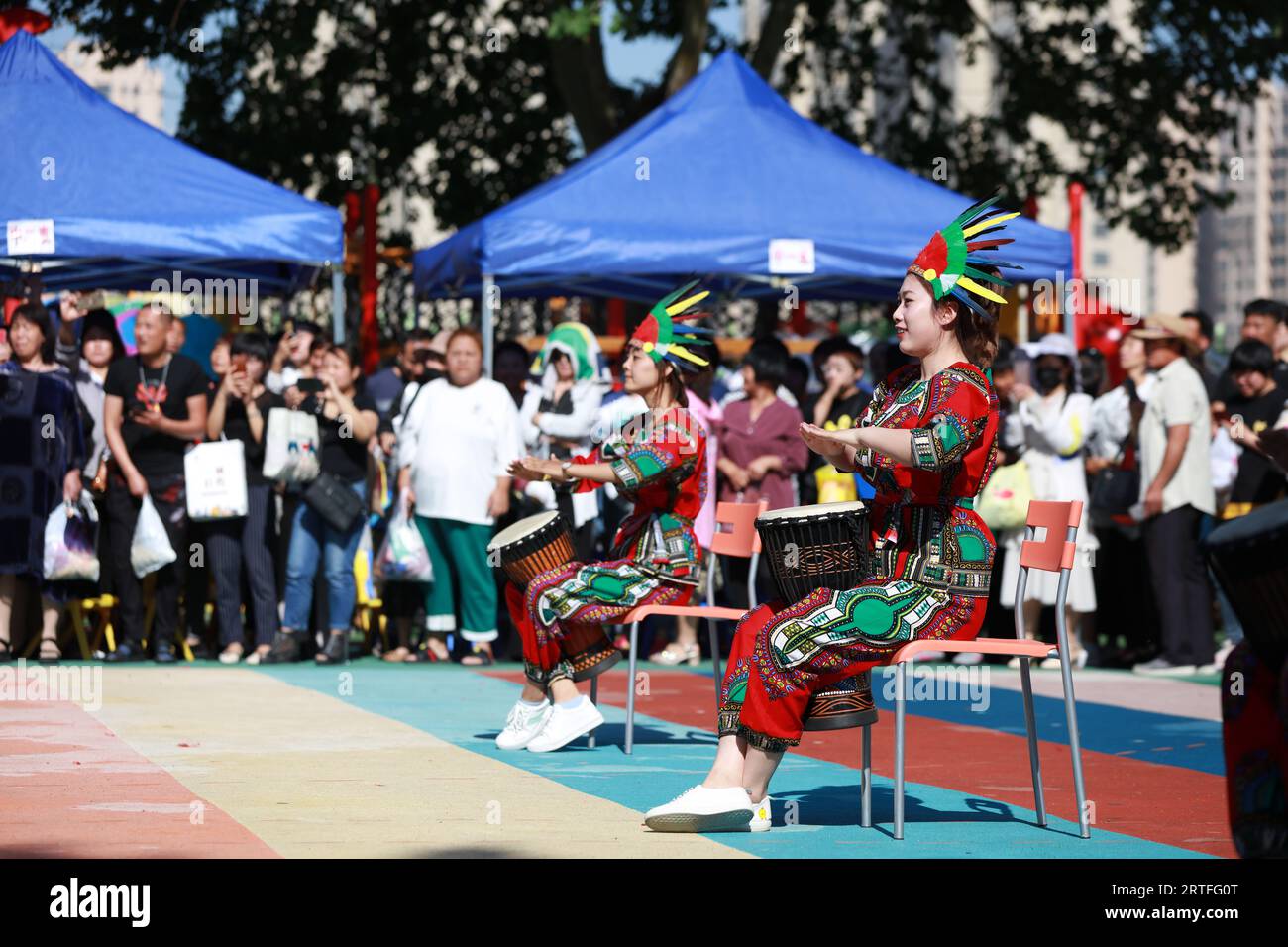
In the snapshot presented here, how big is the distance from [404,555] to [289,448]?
982 mm

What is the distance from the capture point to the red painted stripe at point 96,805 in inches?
226

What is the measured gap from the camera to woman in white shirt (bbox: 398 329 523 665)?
1233cm

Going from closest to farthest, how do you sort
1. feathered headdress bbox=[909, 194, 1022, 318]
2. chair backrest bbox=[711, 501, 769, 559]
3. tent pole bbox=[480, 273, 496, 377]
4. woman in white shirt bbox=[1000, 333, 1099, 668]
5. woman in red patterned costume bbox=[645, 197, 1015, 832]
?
woman in red patterned costume bbox=[645, 197, 1015, 832] → feathered headdress bbox=[909, 194, 1022, 318] → chair backrest bbox=[711, 501, 769, 559] → woman in white shirt bbox=[1000, 333, 1099, 668] → tent pole bbox=[480, 273, 496, 377]

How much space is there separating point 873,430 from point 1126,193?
58.9 ft

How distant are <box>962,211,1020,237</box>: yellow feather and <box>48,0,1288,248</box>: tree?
1373 cm

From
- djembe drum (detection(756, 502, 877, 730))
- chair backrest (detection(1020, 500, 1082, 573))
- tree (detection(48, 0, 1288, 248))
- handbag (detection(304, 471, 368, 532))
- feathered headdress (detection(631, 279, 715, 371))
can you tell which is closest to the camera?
chair backrest (detection(1020, 500, 1082, 573))

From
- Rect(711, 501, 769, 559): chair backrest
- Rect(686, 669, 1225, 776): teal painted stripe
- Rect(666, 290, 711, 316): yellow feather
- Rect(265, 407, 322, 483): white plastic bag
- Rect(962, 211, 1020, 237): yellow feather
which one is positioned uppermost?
Rect(962, 211, 1020, 237): yellow feather

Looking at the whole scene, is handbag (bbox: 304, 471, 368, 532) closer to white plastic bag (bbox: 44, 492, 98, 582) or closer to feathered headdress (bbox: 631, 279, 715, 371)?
white plastic bag (bbox: 44, 492, 98, 582)

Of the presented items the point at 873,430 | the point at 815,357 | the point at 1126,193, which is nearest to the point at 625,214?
the point at 815,357

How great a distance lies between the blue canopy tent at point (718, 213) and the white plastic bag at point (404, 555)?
62.2 inches

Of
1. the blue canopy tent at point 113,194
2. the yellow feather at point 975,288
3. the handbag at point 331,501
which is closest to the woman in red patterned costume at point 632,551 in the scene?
the yellow feather at point 975,288

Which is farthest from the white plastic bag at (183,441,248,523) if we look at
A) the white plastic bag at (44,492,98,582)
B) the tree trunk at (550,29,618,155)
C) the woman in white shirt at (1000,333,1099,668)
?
the tree trunk at (550,29,618,155)

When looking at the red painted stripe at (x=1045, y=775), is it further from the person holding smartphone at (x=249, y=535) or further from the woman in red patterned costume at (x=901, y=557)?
the person holding smartphone at (x=249, y=535)

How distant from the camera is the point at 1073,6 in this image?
23.5 meters
